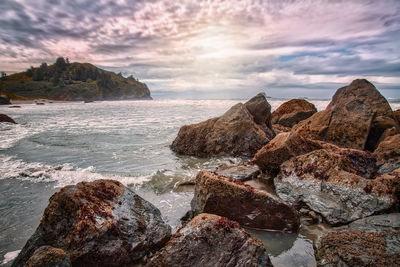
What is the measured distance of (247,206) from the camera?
5.18 metres

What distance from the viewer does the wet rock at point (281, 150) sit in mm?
7699

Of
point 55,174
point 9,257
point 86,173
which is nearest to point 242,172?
point 86,173

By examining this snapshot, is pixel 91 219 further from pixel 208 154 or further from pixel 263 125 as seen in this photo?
pixel 263 125

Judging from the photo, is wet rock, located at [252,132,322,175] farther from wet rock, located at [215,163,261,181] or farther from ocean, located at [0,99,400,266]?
ocean, located at [0,99,400,266]

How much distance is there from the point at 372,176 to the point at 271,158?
2.89 metres

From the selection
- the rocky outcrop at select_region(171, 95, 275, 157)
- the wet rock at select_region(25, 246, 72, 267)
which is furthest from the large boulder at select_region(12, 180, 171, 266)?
the rocky outcrop at select_region(171, 95, 275, 157)

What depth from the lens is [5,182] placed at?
318 inches

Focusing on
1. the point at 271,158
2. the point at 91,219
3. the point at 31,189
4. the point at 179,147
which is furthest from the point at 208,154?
the point at 91,219

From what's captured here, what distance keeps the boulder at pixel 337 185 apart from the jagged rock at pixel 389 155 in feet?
3.54

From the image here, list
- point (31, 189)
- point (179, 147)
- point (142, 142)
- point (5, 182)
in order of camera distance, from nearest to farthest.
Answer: point (31, 189)
point (5, 182)
point (179, 147)
point (142, 142)

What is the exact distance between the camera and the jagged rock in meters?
7.75

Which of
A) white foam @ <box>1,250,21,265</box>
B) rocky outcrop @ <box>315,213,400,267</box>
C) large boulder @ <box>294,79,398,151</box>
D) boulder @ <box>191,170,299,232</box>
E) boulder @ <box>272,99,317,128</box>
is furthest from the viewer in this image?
boulder @ <box>272,99,317,128</box>

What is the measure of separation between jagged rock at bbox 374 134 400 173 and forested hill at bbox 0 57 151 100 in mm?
167949

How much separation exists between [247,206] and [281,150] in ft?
10.5
